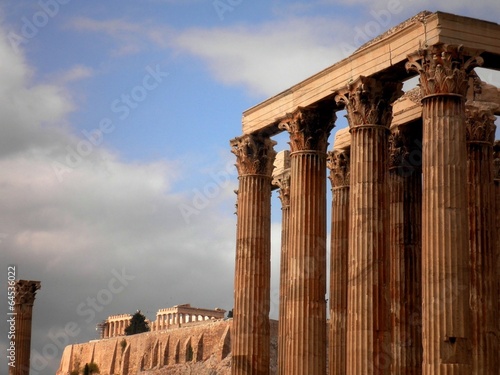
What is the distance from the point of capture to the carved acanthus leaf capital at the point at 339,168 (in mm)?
37656

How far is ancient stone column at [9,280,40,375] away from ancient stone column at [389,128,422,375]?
23.3 meters

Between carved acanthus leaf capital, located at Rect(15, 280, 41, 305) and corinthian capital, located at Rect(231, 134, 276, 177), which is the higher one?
corinthian capital, located at Rect(231, 134, 276, 177)

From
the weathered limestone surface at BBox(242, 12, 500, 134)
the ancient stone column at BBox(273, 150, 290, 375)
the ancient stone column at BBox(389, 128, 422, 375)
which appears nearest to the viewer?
the weathered limestone surface at BBox(242, 12, 500, 134)

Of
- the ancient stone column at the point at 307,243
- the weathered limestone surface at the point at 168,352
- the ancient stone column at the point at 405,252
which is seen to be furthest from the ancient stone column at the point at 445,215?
the weathered limestone surface at the point at 168,352

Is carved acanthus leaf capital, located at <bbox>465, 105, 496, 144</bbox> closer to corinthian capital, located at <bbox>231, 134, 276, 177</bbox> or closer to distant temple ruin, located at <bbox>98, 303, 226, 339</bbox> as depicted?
corinthian capital, located at <bbox>231, 134, 276, 177</bbox>

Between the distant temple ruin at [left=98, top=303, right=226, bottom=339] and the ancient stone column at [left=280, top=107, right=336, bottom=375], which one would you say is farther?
the distant temple ruin at [left=98, top=303, right=226, bottom=339]

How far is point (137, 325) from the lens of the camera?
15688cm

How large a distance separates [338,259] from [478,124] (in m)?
7.26

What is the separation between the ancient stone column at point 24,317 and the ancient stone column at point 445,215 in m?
29.2

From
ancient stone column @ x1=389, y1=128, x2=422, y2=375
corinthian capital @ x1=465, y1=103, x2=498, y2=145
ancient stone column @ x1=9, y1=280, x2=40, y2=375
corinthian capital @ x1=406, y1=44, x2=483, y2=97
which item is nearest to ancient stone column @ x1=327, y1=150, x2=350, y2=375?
ancient stone column @ x1=389, y1=128, x2=422, y2=375

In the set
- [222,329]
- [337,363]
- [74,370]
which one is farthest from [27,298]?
[74,370]

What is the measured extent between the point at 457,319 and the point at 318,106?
386 inches

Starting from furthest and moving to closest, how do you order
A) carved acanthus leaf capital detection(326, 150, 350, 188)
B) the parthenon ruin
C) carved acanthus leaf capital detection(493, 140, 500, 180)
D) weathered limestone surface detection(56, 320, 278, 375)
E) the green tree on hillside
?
the green tree on hillside → weathered limestone surface detection(56, 320, 278, 375) → carved acanthus leaf capital detection(326, 150, 350, 188) → carved acanthus leaf capital detection(493, 140, 500, 180) → the parthenon ruin

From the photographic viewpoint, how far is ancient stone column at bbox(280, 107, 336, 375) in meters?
32.3
